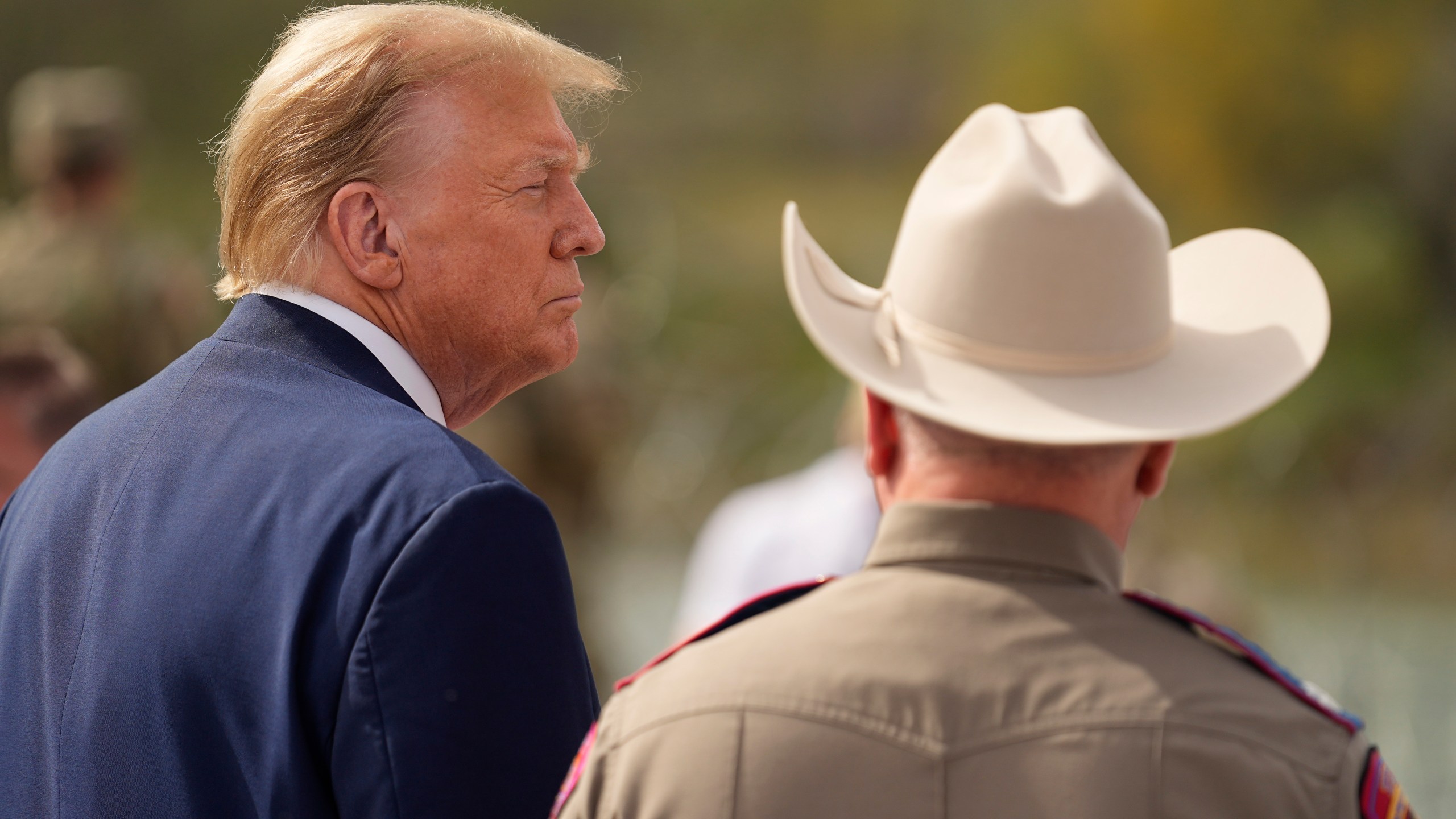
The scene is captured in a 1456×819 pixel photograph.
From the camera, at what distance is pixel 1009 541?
1.26 meters

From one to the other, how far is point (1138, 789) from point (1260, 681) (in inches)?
6.4

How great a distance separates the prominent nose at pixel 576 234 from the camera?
6.39 ft

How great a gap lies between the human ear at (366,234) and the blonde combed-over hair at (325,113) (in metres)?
0.02

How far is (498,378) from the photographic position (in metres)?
1.90

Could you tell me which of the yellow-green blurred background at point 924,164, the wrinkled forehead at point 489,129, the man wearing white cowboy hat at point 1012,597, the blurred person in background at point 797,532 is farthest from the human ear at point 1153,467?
the yellow-green blurred background at point 924,164

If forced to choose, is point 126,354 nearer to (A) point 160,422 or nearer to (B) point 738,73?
(A) point 160,422

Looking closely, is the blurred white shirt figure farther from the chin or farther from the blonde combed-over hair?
the blonde combed-over hair

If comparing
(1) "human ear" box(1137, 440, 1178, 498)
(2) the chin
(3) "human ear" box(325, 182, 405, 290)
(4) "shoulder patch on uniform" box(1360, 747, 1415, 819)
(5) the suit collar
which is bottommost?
(4) "shoulder patch on uniform" box(1360, 747, 1415, 819)

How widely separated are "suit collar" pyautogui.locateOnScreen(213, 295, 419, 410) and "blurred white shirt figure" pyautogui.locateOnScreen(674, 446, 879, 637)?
228 cm

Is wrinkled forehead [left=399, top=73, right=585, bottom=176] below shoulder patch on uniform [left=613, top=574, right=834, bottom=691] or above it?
above

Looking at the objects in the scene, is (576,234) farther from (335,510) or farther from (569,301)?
(335,510)

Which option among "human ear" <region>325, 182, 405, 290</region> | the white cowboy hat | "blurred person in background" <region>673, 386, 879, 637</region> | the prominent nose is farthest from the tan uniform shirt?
"blurred person in background" <region>673, 386, 879, 637</region>

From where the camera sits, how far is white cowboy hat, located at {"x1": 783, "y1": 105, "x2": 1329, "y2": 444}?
1324mm

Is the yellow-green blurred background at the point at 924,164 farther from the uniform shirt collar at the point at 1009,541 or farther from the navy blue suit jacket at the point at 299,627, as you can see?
the uniform shirt collar at the point at 1009,541
